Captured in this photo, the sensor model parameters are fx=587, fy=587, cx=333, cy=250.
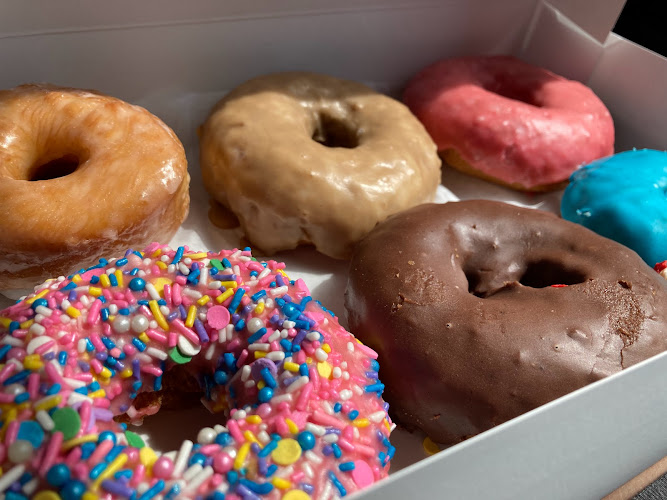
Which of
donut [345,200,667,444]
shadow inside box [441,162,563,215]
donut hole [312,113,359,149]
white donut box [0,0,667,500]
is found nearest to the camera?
white donut box [0,0,667,500]

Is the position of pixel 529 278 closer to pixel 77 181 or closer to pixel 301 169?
pixel 301 169

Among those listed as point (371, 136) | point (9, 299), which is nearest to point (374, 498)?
point (9, 299)

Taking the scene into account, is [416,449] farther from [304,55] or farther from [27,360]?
[304,55]

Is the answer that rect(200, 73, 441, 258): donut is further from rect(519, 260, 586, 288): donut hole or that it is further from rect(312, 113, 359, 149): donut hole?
rect(519, 260, 586, 288): donut hole

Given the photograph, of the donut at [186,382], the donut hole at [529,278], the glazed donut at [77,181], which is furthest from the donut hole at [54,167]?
the donut hole at [529,278]

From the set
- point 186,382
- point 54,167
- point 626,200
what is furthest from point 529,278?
point 54,167

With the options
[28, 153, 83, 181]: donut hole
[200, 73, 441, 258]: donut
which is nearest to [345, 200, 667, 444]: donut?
[200, 73, 441, 258]: donut
